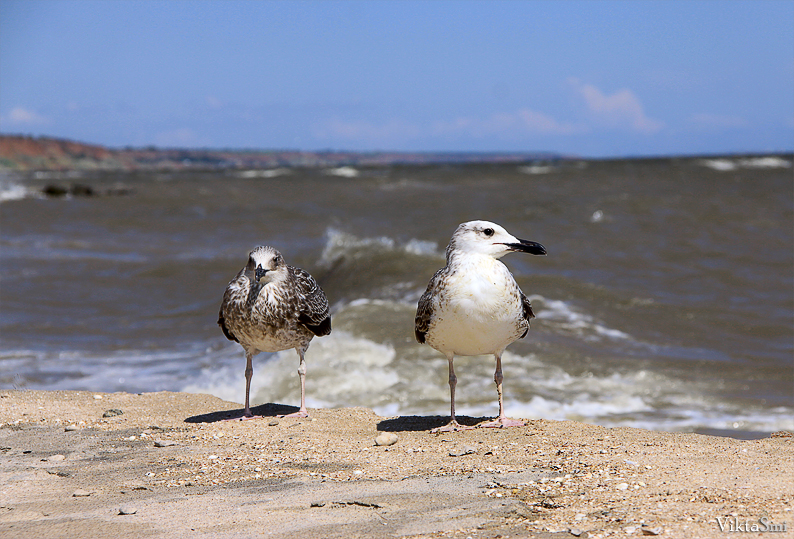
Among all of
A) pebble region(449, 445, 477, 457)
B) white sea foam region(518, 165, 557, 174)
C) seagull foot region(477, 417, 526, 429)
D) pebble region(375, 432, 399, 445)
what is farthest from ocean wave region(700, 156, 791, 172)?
pebble region(449, 445, 477, 457)

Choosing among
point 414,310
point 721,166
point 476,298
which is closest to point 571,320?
point 414,310

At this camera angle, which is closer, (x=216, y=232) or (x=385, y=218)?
(x=216, y=232)

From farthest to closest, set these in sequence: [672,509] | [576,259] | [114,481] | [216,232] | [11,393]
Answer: [216,232], [576,259], [11,393], [114,481], [672,509]

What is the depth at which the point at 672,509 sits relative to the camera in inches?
143

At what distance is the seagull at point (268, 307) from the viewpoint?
614 centimetres

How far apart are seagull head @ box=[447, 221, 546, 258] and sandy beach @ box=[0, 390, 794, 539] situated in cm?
124

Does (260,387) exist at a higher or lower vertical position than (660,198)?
lower

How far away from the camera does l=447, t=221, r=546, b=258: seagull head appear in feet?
18.1

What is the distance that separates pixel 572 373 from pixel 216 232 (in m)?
15.9

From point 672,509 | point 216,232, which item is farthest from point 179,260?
point 672,509

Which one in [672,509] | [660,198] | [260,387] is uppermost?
[660,198]

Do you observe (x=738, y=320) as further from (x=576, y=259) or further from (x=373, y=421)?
(x=373, y=421)

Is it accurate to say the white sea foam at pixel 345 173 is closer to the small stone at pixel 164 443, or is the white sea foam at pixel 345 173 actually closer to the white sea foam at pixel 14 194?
the white sea foam at pixel 14 194

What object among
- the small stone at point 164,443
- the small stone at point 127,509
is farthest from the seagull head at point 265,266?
the small stone at point 127,509
